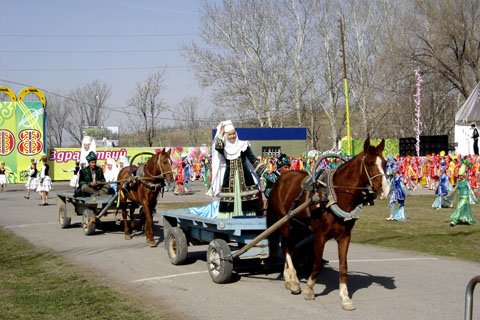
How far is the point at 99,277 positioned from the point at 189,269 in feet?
5.08

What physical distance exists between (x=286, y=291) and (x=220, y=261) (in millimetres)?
1121

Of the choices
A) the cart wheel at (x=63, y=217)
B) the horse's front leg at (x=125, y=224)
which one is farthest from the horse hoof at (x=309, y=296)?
the cart wheel at (x=63, y=217)

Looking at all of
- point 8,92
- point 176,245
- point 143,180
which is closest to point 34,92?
point 8,92

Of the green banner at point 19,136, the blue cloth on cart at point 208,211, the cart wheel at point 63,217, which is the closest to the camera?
the blue cloth on cart at point 208,211

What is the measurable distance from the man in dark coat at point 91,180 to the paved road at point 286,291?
8.79ft

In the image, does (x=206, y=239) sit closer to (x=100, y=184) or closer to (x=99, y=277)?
(x=99, y=277)

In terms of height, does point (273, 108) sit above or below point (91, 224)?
above

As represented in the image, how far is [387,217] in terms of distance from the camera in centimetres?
2108

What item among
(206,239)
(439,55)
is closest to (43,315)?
(206,239)

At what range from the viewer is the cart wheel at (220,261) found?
972 cm

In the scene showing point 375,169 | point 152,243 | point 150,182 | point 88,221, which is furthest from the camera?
point 88,221

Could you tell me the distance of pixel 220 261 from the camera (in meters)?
9.80

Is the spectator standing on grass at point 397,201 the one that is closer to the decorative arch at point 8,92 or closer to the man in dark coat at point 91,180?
the man in dark coat at point 91,180

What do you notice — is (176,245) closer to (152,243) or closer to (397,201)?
(152,243)
